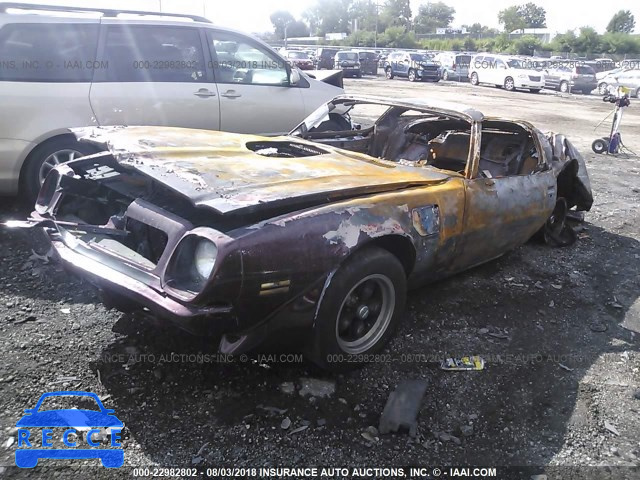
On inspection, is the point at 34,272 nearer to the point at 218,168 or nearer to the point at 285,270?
the point at 218,168

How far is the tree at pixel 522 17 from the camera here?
286 feet

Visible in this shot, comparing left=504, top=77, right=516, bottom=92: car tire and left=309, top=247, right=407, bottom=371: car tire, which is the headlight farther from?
left=504, top=77, right=516, bottom=92: car tire

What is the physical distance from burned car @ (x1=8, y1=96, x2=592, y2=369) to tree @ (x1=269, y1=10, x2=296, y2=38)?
8493 cm

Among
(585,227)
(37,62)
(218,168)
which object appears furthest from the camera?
(585,227)

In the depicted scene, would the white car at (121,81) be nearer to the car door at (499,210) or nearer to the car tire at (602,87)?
the car door at (499,210)

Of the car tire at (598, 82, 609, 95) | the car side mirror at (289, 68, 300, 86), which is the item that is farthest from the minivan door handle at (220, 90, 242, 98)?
the car tire at (598, 82, 609, 95)

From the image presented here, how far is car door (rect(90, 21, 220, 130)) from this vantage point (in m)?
5.02

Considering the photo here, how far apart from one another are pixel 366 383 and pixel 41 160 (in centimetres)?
370

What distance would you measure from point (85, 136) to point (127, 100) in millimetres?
1747

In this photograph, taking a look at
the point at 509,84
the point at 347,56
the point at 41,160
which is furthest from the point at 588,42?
the point at 41,160

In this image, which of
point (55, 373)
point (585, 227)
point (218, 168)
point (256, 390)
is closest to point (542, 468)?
point (256, 390)

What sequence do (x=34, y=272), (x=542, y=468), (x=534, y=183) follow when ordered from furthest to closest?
(x=534, y=183), (x=34, y=272), (x=542, y=468)

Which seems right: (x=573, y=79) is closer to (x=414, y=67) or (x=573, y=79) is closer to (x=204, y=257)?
(x=414, y=67)

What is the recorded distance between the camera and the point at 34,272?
152 inches
